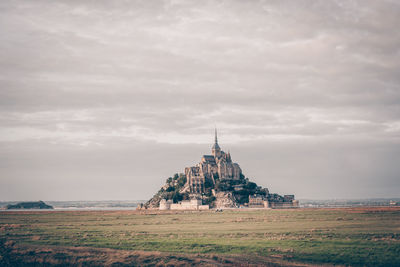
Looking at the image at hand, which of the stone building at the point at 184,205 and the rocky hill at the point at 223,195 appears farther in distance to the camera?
the rocky hill at the point at 223,195

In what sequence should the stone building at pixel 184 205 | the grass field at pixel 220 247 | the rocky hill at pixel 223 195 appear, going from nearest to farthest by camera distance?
the grass field at pixel 220 247 → the stone building at pixel 184 205 → the rocky hill at pixel 223 195

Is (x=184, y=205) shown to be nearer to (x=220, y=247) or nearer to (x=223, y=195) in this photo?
(x=223, y=195)

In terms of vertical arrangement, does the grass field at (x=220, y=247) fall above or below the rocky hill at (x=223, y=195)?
below

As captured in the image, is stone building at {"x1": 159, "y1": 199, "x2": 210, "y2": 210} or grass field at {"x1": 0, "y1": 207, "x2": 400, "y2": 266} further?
stone building at {"x1": 159, "y1": 199, "x2": 210, "y2": 210}

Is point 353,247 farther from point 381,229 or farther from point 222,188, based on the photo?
point 222,188

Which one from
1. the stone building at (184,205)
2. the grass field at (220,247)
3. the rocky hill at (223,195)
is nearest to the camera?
the grass field at (220,247)

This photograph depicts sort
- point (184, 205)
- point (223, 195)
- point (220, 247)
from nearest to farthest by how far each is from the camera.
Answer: point (220, 247) < point (184, 205) < point (223, 195)

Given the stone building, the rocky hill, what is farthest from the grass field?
the rocky hill

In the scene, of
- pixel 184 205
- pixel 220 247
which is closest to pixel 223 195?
pixel 184 205

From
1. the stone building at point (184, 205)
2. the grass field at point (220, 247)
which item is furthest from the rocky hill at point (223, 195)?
the grass field at point (220, 247)

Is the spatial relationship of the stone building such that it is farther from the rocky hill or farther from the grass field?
the grass field

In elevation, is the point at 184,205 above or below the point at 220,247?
above

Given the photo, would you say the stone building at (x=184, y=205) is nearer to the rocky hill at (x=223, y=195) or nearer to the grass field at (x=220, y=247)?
the rocky hill at (x=223, y=195)

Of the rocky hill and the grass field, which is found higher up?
the rocky hill
